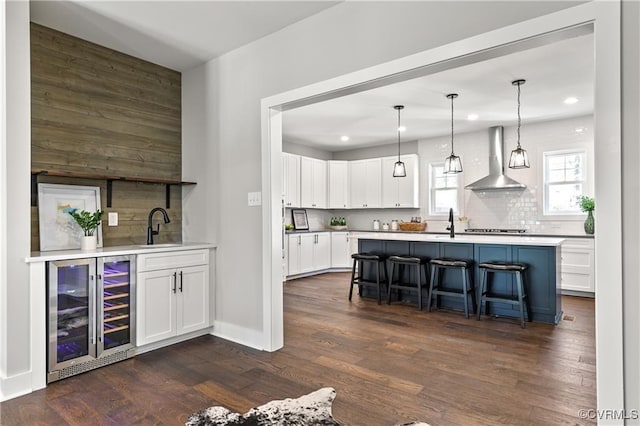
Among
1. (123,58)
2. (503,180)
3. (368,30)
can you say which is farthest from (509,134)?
(123,58)

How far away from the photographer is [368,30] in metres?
2.76

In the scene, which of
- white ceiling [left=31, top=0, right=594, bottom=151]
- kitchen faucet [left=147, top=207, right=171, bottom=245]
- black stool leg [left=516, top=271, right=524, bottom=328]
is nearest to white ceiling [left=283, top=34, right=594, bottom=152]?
white ceiling [left=31, top=0, right=594, bottom=151]

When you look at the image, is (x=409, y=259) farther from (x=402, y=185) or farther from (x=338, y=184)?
(x=338, y=184)

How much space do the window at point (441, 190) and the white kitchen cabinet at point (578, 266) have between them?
201cm

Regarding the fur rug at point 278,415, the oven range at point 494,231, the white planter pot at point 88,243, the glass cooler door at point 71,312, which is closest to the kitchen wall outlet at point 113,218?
the white planter pot at point 88,243

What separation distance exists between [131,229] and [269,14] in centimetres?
237

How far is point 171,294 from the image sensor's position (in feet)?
11.3

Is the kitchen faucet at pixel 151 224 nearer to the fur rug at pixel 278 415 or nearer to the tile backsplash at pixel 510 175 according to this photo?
the fur rug at pixel 278 415

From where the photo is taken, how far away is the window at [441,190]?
7.28 metres

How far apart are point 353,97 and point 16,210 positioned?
3690 mm

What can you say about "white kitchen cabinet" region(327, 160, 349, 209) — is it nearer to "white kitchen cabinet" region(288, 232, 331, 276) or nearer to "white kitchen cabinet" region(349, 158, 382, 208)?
"white kitchen cabinet" region(349, 158, 382, 208)

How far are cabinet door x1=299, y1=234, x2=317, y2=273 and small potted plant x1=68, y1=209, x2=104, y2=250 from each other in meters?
4.20

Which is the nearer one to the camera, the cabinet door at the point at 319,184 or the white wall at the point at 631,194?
the white wall at the point at 631,194

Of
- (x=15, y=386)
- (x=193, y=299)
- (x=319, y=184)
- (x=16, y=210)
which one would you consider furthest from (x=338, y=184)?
(x=15, y=386)
